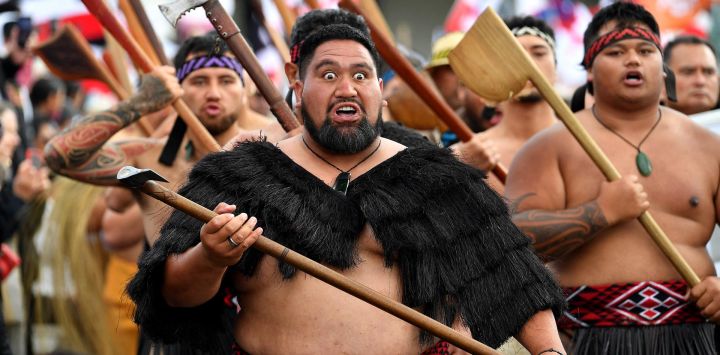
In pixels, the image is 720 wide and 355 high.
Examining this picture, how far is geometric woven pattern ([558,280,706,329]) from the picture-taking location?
5445 millimetres

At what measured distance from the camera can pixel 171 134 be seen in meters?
6.51

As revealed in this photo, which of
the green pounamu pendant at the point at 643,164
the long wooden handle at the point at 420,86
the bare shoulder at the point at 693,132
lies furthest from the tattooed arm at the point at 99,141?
the bare shoulder at the point at 693,132

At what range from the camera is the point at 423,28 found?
21.2 meters

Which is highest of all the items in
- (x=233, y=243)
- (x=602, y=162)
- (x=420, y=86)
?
(x=233, y=243)

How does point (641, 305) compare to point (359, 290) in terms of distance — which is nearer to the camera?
point (359, 290)

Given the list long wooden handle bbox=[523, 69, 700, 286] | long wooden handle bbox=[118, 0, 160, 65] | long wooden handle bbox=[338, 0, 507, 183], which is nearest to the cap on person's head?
long wooden handle bbox=[118, 0, 160, 65]

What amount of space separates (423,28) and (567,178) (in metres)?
15.6

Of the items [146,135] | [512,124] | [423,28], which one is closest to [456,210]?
[512,124]

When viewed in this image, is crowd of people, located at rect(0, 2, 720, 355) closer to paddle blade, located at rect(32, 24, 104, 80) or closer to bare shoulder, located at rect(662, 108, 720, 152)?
bare shoulder, located at rect(662, 108, 720, 152)

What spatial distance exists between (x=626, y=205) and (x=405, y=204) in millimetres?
1312

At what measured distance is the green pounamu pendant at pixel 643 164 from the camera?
5.61m

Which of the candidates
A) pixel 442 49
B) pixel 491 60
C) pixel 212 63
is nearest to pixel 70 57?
pixel 212 63

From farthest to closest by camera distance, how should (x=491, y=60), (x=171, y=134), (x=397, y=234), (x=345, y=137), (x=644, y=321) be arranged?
(x=171, y=134)
(x=491, y=60)
(x=644, y=321)
(x=345, y=137)
(x=397, y=234)

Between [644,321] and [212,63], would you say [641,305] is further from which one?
[212,63]
